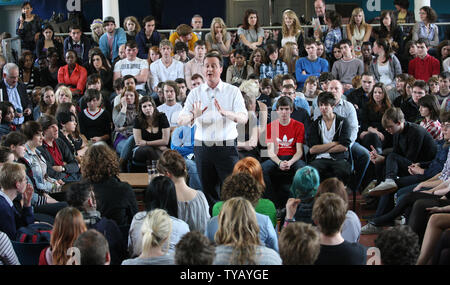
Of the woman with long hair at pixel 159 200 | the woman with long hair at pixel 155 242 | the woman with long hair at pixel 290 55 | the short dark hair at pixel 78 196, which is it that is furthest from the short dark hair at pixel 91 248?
the woman with long hair at pixel 290 55

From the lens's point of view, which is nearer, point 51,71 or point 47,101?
point 47,101

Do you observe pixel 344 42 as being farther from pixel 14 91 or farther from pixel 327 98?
pixel 14 91

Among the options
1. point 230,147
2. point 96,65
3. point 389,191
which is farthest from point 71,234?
point 96,65

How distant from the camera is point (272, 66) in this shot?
27.2ft

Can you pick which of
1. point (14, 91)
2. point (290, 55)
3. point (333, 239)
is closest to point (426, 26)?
point (290, 55)

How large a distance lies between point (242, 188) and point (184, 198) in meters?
0.45

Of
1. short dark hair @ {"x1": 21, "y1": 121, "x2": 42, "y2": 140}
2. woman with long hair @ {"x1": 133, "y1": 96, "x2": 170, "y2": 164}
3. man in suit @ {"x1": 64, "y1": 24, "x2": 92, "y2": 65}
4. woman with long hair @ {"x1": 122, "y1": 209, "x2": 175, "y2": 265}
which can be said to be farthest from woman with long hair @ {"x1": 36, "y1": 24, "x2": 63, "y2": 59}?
woman with long hair @ {"x1": 122, "y1": 209, "x2": 175, "y2": 265}

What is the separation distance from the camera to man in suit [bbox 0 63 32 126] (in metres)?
7.82

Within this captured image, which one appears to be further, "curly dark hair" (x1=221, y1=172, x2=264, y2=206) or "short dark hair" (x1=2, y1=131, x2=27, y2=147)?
"short dark hair" (x1=2, y1=131, x2=27, y2=147)

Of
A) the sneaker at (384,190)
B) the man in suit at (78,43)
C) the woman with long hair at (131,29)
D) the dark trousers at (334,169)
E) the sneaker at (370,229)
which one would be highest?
the woman with long hair at (131,29)

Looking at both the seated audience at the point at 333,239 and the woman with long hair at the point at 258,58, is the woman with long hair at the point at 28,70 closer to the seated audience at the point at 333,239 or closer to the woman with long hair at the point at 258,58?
the woman with long hair at the point at 258,58

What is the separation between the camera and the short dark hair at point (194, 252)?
282 centimetres

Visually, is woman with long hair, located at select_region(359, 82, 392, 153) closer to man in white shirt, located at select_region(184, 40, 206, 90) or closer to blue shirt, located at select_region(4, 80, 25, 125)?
man in white shirt, located at select_region(184, 40, 206, 90)

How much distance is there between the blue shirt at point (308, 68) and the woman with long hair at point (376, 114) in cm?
120
